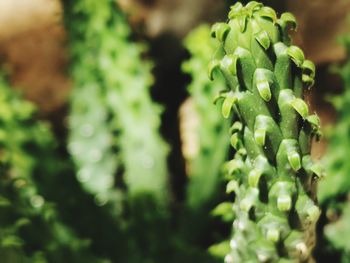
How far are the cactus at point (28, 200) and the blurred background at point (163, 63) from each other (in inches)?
0.9

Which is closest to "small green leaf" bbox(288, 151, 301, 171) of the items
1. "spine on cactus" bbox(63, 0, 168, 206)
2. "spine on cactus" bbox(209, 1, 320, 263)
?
"spine on cactus" bbox(209, 1, 320, 263)

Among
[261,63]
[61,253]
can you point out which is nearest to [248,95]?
[261,63]

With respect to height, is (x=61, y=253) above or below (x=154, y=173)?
below

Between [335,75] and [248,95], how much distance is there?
131cm

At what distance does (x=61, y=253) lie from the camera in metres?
1.17

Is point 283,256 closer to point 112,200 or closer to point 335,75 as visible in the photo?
point 112,200

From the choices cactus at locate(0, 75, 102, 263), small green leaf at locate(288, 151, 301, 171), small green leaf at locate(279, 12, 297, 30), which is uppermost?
cactus at locate(0, 75, 102, 263)

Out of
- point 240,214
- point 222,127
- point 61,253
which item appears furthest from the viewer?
point 222,127

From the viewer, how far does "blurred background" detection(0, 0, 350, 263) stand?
1408 mm

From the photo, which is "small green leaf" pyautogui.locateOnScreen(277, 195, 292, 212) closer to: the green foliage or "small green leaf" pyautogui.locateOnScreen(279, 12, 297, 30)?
"small green leaf" pyautogui.locateOnScreen(279, 12, 297, 30)

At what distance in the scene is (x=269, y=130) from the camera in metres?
0.76

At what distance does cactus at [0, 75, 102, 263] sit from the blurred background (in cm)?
2

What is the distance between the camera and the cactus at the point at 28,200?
103cm

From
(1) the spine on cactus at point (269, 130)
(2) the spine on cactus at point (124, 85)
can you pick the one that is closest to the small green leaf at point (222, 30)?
(1) the spine on cactus at point (269, 130)
